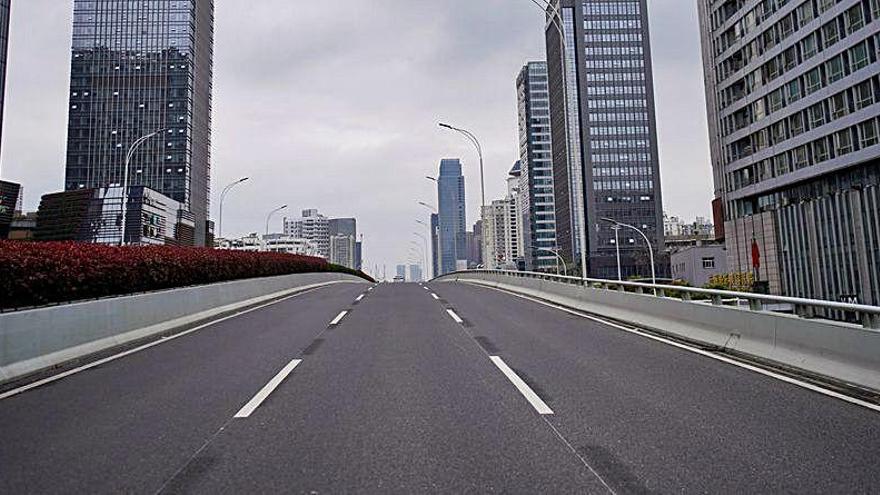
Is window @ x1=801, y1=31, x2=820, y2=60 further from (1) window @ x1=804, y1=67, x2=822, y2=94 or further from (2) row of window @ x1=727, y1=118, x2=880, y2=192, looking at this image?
(2) row of window @ x1=727, y1=118, x2=880, y2=192

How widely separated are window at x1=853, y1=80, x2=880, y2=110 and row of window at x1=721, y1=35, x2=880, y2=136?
1355 millimetres

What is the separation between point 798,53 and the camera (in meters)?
50.1

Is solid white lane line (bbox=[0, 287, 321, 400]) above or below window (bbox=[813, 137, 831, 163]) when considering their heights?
below

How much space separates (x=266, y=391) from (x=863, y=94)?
52207 millimetres

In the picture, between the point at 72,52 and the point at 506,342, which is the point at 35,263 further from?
the point at 72,52

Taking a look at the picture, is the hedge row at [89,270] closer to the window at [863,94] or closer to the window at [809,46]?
the window at [863,94]

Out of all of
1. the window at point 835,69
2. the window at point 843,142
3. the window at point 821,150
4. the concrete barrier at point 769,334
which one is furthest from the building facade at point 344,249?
the concrete barrier at point 769,334

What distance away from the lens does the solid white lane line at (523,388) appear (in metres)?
5.83

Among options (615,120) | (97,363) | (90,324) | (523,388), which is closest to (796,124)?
(523,388)

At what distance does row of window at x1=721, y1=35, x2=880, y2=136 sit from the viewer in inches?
1715

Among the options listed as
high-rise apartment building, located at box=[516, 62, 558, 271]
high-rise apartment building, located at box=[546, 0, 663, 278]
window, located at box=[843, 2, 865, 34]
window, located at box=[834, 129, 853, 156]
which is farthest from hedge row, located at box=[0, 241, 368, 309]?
high-rise apartment building, located at box=[516, 62, 558, 271]

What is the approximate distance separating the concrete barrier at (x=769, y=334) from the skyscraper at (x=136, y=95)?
391 feet

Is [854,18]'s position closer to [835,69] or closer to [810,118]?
[835,69]

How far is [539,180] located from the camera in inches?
7131
